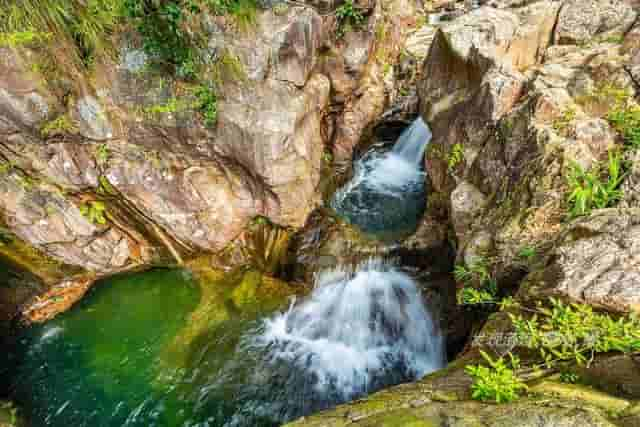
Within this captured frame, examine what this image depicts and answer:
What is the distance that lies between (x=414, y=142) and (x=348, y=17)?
13.0ft

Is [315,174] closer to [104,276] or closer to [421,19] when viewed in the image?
[104,276]

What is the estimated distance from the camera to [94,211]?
6844 mm

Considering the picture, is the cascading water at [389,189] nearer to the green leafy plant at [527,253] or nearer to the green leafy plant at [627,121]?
the green leafy plant at [527,253]

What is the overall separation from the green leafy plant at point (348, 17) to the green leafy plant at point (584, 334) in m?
7.93

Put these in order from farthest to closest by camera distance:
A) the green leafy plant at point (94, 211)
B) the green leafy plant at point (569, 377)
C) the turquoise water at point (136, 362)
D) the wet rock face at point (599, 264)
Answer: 1. the green leafy plant at point (94, 211)
2. the turquoise water at point (136, 362)
3. the wet rock face at point (599, 264)
4. the green leafy plant at point (569, 377)

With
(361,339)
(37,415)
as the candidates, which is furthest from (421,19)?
(37,415)

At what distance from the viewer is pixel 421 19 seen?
11898 mm

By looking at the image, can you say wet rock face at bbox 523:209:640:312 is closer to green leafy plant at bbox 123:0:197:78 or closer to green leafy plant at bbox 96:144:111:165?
green leafy plant at bbox 123:0:197:78

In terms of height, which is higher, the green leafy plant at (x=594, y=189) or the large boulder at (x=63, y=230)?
the green leafy plant at (x=594, y=189)

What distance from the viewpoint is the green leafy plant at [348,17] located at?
770 cm

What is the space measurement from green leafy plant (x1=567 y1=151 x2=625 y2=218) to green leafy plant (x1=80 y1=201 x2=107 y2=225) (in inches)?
337

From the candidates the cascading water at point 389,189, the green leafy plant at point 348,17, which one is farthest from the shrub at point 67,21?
the cascading water at point 389,189

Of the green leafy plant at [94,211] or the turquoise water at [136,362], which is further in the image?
the green leafy plant at [94,211]

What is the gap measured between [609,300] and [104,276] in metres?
Answer: 8.86
